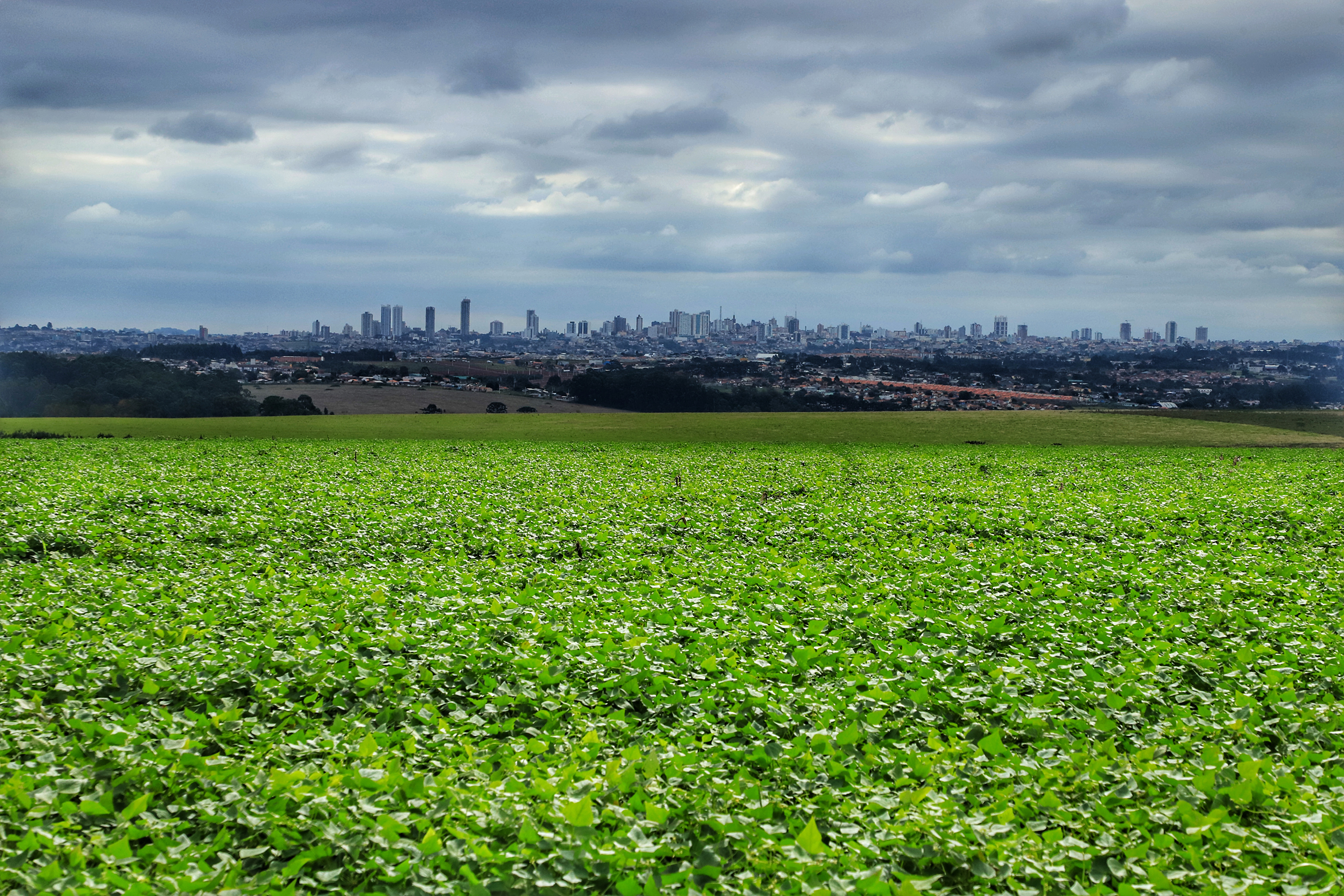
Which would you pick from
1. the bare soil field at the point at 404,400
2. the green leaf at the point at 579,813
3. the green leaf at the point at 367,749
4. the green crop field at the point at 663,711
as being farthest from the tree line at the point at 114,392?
the green leaf at the point at 579,813

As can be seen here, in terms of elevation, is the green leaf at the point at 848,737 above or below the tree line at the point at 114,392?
below

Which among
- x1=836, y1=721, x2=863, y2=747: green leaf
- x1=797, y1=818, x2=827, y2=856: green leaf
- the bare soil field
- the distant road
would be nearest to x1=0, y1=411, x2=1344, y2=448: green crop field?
the bare soil field

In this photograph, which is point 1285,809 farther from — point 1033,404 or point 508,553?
point 1033,404

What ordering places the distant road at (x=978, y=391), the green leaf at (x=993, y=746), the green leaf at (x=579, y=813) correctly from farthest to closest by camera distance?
1. the distant road at (x=978, y=391)
2. the green leaf at (x=993, y=746)
3. the green leaf at (x=579, y=813)

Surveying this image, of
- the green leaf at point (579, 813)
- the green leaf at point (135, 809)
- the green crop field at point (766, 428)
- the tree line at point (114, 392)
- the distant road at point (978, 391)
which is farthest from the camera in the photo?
the distant road at point (978, 391)

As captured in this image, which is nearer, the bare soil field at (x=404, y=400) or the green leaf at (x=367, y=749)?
the green leaf at (x=367, y=749)

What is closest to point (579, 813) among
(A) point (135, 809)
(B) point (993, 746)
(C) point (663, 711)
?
(C) point (663, 711)

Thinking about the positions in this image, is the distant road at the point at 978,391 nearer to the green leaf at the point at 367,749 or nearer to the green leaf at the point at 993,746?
the green leaf at the point at 993,746

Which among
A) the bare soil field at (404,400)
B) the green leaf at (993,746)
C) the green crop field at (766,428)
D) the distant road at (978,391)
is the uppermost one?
the distant road at (978,391)
